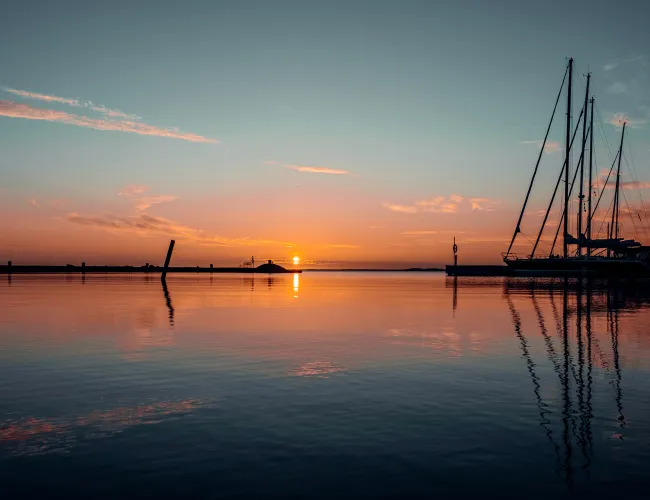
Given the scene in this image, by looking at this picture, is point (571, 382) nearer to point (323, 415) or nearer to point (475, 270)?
point (323, 415)

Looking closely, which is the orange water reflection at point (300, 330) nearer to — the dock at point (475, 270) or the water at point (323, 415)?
the water at point (323, 415)

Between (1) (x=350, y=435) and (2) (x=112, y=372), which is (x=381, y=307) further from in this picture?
(1) (x=350, y=435)

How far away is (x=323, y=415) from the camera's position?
12430 mm

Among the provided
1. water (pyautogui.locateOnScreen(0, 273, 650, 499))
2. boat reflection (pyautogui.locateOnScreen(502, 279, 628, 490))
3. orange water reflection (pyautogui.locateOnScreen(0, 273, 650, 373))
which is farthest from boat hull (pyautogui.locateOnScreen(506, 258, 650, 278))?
water (pyautogui.locateOnScreen(0, 273, 650, 499))

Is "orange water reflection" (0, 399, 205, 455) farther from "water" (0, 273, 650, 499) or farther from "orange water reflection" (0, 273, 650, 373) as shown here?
"orange water reflection" (0, 273, 650, 373)

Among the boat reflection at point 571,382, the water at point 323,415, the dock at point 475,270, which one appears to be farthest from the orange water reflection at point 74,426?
the dock at point 475,270

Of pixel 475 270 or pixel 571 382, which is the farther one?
pixel 475 270

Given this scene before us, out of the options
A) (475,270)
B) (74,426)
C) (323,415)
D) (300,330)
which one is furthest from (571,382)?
(475,270)

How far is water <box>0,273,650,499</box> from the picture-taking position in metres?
8.59

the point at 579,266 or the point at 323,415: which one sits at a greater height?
the point at 579,266

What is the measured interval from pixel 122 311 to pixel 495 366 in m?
27.7

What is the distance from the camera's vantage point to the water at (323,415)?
8.59 m

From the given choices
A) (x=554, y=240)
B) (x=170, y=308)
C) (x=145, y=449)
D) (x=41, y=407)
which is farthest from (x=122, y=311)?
(x=554, y=240)

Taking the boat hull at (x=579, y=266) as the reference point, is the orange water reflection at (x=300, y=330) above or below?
below
